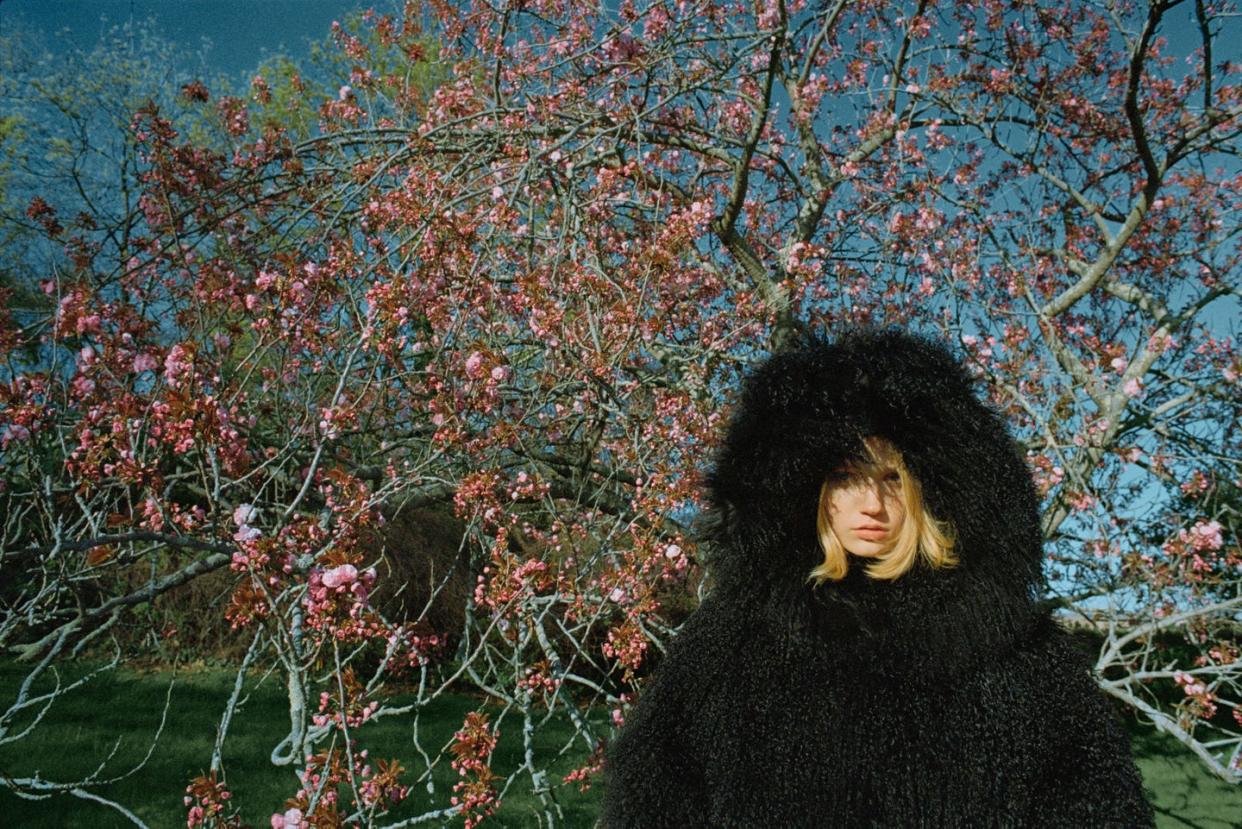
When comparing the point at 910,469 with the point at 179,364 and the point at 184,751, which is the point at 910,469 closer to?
the point at 179,364

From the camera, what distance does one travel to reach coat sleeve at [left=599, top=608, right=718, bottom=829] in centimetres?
146

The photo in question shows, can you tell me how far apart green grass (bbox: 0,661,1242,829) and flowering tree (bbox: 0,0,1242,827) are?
1.33 feet

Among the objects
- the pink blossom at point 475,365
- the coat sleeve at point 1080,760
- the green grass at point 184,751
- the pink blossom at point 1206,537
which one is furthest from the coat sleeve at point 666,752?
the pink blossom at point 1206,537

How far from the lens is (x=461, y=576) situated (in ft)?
24.6

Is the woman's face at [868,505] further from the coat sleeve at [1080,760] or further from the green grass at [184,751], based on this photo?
the green grass at [184,751]

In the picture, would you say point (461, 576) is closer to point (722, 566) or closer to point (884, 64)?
point (884, 64)

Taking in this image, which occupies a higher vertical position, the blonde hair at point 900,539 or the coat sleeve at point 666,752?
the blonde hair at point 900,539

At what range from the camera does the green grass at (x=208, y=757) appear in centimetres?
380

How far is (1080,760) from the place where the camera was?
138 centimetres


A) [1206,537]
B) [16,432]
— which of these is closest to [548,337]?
[16,432]

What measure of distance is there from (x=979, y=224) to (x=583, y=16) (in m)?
2.70

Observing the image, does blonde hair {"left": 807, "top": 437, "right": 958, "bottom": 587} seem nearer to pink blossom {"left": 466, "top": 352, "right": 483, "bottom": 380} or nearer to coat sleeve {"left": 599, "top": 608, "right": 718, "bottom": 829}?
coat sleeve {"left": 599, "top": 608, "right": 718, "bottom": 829}

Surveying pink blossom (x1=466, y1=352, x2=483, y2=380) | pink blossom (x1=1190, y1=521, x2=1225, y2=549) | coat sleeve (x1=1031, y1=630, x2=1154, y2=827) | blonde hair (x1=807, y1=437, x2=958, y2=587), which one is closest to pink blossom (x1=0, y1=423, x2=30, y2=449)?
pink blossom (x1=466, y1=352, x2=483, y2=380)

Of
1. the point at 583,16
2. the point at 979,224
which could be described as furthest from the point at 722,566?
the point at 979,224
